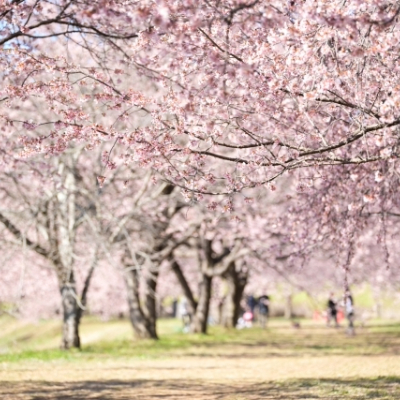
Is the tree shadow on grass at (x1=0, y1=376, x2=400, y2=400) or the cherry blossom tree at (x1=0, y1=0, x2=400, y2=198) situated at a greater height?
the cherry blossom tree at (x1=0, y1=0, x2=400, y2=198)

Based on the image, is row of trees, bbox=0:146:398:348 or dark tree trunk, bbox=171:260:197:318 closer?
row of trees, bbox=0:146:398:348

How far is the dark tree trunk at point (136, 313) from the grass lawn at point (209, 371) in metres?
0.64

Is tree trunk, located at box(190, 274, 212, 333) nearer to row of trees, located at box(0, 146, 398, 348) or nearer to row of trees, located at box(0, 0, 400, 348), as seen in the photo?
row of trees, located at box(0, 146, 398, 348)

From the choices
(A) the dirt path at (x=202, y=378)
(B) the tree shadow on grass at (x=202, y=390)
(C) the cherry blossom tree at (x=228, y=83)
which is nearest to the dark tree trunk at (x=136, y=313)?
(A) the dirt path at (x=202, y=378)

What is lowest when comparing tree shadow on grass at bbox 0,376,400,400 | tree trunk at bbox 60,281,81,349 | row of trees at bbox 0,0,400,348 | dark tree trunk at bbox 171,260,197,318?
tree shadow on grass at bbox 0,376,400,400

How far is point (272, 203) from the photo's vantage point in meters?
23.9

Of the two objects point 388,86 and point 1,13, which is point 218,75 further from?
point 1,13

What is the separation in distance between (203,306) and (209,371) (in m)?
13.3

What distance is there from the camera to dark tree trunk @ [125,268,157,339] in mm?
24250

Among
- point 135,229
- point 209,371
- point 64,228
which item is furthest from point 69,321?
point 209,371

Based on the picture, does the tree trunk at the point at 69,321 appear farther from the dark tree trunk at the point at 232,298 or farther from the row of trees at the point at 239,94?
the dark tree trunk at the point at 232,298

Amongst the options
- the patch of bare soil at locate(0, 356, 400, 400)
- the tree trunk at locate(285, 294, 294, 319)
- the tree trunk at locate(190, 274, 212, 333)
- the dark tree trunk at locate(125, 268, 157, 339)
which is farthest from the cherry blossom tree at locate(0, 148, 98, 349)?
the tree trunk at locate(285, 294, 294, 319)

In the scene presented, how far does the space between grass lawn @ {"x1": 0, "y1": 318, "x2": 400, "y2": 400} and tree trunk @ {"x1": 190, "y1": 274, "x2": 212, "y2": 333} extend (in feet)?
9.43

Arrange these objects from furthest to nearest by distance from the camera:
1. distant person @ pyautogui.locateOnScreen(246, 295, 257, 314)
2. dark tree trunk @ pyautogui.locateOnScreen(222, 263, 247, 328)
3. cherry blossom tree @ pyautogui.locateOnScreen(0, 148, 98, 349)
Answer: distant person @ pyautogui.locateOnScreen(246, 295, 257, 314)
dark tree trunk @ pyautogui.locateOnScreen(222, 263, 247, 328)
cherry blossom tree @ pyautogui.locateOnScreen(0, 148, 98, 349)
